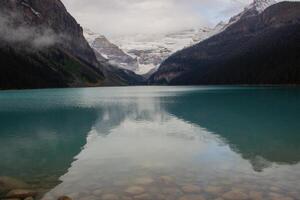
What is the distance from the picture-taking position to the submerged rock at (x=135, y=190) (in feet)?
70.7

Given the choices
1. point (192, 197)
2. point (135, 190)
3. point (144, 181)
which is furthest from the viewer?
point (144, 181)

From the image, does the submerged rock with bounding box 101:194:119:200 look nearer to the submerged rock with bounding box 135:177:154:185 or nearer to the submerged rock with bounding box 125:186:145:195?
the submerged rock with bounding box 125:186:145:195

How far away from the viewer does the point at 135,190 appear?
2197 centimetres

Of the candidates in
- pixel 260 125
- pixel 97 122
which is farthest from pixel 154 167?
pixel 97 122

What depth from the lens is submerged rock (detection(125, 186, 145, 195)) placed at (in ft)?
70.7

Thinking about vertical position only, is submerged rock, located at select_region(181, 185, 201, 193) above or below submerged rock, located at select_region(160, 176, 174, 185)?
above

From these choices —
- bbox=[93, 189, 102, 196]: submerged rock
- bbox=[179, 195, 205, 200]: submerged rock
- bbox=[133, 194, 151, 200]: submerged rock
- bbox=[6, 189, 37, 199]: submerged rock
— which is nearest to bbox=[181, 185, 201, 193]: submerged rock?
bbox=[179, 195, 205, 200]: submerged rock

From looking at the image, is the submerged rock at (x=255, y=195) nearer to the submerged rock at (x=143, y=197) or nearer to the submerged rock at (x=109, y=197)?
the submerged rock at (x=143, y=197)

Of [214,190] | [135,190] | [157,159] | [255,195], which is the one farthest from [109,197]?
[157,159]

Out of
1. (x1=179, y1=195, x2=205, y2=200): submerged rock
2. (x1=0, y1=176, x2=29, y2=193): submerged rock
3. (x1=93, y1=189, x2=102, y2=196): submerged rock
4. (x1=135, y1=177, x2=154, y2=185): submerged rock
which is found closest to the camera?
(x1=179, y1=195, x2=205, y2=200): submerged rock

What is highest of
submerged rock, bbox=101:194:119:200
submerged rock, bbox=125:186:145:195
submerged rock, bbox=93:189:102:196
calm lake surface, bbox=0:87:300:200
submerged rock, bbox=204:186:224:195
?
submerged rock, bbox=204:186:224:195

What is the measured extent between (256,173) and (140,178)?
754 centimetres

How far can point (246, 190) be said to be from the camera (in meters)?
21.7

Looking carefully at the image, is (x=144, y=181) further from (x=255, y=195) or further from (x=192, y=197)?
(x=255, y=195)
